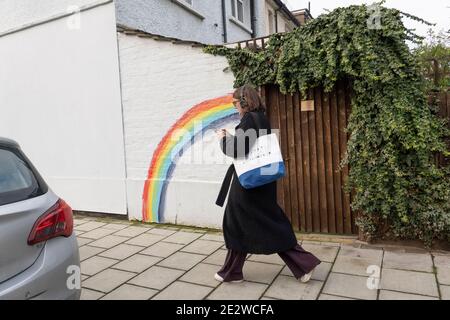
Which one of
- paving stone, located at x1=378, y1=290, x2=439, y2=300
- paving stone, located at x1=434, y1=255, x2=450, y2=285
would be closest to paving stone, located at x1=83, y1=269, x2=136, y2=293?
paving stone, located at x1=378, y1=290, x2=439, y2=300

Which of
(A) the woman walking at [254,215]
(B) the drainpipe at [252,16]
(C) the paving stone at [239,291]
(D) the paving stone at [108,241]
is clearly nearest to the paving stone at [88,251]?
(D) the paving stone at [108,241]

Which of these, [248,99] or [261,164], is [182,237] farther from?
[248,99]

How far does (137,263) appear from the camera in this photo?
163 inches

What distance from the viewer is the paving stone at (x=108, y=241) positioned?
15.9 ft

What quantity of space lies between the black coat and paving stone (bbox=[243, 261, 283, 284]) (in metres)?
0.42

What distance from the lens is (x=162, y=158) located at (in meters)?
5.66

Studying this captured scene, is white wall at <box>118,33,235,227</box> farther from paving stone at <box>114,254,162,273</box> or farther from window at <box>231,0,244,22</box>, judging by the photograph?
window at <box>231,0,244,22</box>

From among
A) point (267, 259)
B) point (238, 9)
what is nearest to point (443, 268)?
point (267, 259)

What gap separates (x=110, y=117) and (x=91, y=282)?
10.2 ft

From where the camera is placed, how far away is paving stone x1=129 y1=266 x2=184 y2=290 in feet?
11.7

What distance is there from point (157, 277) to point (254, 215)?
4.05 ft

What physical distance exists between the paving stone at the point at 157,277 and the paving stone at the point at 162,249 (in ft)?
1.41

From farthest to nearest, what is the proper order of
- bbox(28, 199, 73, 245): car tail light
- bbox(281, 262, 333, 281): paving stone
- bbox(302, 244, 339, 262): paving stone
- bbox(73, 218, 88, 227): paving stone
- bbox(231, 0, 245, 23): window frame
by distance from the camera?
1. bbox(231, 0, 245, 23): window frame
2. bbox(73, 218, 88, 227): paving stone
3. bbox(302, 244, 339, 262): paving stone
4. bbox(281, 262, 333, 281): paving stone
5. bbox(28, 199, 73, 245): car tail light

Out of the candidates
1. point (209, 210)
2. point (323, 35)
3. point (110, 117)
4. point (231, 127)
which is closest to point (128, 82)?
point (110, 117)
